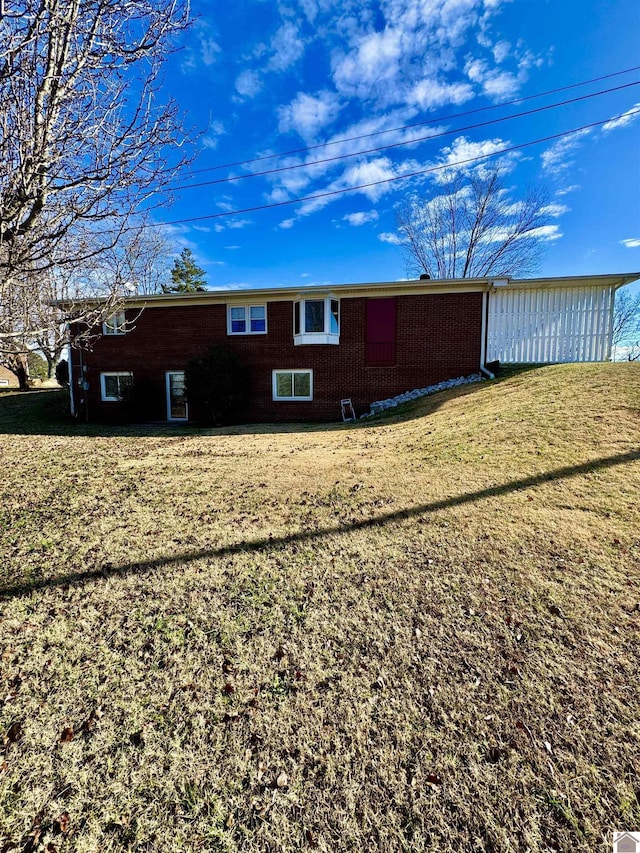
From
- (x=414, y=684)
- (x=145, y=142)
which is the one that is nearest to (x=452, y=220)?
(x=145, y=142)

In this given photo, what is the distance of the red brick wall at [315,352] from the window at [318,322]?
0.26m

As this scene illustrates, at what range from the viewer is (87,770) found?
77.1 inches

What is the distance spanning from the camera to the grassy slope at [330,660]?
5.89ft

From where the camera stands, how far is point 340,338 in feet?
45.7

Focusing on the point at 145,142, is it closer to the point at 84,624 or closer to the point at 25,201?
the point at 25,201

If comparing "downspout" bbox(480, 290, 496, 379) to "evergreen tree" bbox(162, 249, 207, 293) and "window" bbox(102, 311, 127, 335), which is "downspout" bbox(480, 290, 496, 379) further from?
"evergreen tree" bbox(162, 249, 207, 293)

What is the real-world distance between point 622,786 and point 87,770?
263 cm

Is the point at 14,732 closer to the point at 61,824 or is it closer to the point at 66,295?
the point at 61,824

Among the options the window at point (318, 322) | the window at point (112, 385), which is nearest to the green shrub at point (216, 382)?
the window at point (318, 322)

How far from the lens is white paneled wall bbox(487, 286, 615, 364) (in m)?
12.5

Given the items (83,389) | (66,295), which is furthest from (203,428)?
(66,295)

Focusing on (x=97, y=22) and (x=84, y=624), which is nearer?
(x=84, y=624)

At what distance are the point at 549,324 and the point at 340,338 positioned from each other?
270 inches

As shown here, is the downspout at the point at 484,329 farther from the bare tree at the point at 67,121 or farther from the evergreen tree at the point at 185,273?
the evergreen tree at the point at 185,273
